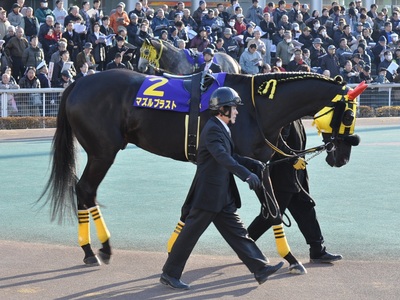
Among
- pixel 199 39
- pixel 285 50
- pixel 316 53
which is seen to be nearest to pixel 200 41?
pixel 199 39

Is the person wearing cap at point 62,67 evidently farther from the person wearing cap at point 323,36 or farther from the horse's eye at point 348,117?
the horse's eye at point 348,117

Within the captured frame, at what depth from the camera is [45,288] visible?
21.9ft

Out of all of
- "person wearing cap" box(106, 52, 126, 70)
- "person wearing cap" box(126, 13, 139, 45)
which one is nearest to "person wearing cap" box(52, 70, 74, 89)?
"person wearing cap" box(106, 52, 126, 70)

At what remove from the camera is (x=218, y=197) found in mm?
6496

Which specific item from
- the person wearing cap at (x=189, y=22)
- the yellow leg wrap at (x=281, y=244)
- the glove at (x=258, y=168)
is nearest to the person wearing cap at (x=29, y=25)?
the person wearing cap at (x=189, y=22)

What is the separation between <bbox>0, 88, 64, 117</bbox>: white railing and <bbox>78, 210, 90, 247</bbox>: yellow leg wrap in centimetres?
1016

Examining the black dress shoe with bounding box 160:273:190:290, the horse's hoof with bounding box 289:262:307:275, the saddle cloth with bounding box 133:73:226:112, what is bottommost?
the horse's hoof with bounding box 289:262:307:275

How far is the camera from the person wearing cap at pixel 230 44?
21750 millimetres

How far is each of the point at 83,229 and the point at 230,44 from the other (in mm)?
14912

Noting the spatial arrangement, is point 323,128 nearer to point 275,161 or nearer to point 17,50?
point 275,161

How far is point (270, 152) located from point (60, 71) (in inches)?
468

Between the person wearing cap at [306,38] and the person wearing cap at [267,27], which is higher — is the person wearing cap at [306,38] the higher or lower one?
the lower one

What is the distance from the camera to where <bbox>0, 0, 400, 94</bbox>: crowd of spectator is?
18812 millimetres

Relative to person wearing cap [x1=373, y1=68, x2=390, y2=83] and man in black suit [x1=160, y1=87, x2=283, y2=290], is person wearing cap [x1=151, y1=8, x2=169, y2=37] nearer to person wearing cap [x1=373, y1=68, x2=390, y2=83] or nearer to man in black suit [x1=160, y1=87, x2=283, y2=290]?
person wearing cap [x1=373, y1=68, x2=390, y2=83]
